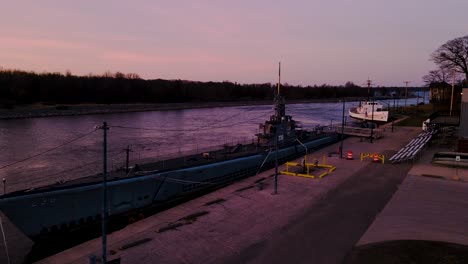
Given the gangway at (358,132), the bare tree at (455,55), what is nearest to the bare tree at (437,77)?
the bare tree at (455,55)

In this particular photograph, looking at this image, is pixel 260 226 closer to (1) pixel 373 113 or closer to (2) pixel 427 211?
(2) pixel 427 211

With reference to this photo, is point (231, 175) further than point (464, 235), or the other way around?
point (231, 175)

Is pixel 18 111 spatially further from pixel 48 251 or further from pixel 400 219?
pixel 400 219

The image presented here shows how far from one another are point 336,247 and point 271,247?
2496 mm

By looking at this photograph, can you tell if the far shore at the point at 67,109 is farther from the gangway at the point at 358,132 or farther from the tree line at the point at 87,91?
the gangway at the point at 358,132

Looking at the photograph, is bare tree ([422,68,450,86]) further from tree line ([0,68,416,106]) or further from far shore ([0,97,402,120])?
far shore ([0,97,402,120])

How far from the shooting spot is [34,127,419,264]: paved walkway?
44.5 ft

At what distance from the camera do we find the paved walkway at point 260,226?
44.5ft

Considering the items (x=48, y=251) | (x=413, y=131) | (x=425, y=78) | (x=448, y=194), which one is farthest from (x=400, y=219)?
(x=425, y=78)

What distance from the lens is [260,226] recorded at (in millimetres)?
16469

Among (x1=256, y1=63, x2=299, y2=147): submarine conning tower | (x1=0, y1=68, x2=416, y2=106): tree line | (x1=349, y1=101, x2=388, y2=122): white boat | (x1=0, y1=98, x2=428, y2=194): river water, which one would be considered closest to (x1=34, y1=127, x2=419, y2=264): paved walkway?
(x1=256, y1=63, x2=299, y2=147): submarine conning tower

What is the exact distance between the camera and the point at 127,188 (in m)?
19.6

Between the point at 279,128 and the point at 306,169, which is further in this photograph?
the point at 279,128

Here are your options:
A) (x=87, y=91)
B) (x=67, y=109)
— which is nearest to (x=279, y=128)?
(x=67, y=109)
